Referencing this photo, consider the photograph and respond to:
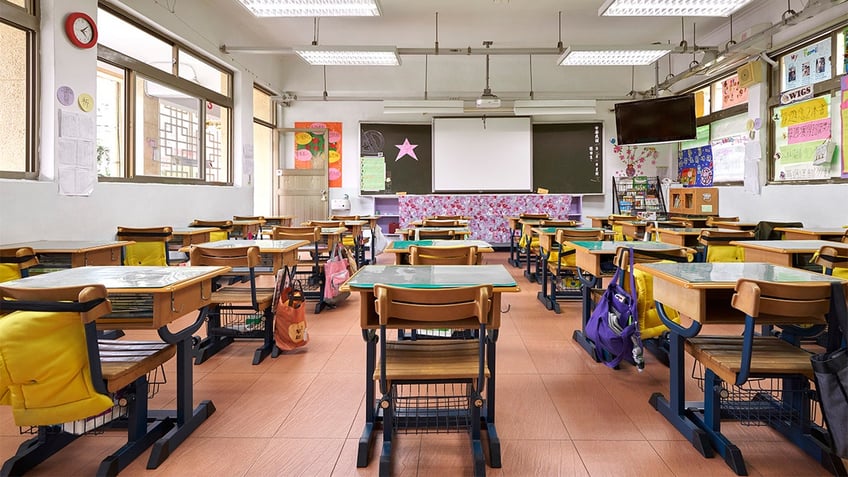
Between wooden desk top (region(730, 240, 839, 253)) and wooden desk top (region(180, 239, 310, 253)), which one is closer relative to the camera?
wooden desk top (region(730, 240, 839, 253))

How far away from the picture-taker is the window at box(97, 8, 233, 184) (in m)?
4.78

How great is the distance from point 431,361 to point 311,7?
4.23 meters

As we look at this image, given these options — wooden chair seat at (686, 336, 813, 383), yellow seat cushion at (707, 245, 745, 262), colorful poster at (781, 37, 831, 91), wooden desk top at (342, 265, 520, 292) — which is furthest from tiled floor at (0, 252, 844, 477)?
colorful poster at (781, 37, 831, 91)

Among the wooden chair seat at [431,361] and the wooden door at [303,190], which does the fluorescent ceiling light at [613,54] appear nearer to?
the wooden door at [303,190]

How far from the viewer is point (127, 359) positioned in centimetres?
190

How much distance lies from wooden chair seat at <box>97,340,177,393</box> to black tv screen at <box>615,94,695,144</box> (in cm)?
745

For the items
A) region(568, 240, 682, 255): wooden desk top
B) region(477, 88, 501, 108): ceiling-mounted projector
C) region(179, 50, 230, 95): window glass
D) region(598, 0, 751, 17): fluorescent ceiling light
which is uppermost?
region(598, 0, 751, 17): fluorescent ceiling light

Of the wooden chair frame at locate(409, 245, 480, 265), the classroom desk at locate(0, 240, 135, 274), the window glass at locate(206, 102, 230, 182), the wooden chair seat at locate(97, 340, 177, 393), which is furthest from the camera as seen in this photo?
the window glass at locate(206, 102, 230, 182)

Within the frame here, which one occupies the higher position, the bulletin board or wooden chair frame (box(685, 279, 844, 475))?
the bulletin board

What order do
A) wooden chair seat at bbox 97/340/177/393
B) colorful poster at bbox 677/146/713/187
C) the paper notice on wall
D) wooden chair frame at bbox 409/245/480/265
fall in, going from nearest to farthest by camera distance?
wooden chair seat at bbox 97/340/177/393, wooden chair frame at bbox 409/245/480/265, the paper notice on wall, colorful poster at bbox 677/146/713/187

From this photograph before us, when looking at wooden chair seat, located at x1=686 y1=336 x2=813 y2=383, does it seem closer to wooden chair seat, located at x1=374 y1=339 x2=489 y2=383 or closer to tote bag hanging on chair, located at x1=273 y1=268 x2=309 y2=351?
wooden chair seat, located at x1=374 y1=339 x2=489 y2=383

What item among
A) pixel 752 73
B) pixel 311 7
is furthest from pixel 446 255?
pixel 752 73

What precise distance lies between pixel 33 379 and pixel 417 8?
6345mm

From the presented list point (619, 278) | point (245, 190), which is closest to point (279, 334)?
point (619, 278)
